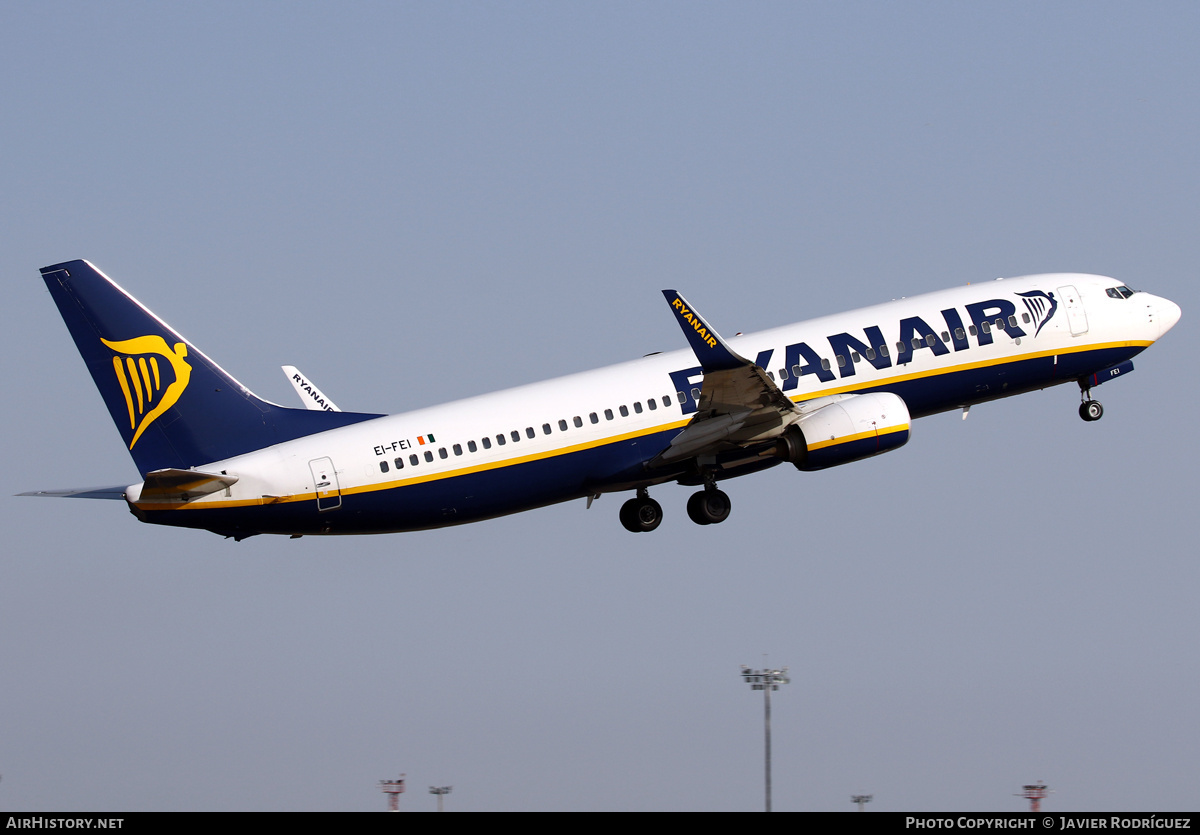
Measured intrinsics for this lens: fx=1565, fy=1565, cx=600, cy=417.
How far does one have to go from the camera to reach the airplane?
44.5 meters

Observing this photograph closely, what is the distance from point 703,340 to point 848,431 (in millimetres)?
6246

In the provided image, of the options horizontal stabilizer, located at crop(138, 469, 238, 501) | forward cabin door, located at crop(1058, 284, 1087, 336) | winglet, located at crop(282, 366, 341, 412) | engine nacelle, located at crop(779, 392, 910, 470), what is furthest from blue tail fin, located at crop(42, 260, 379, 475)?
forward cabin door, located at crop(1058, 284, 1087, 336)

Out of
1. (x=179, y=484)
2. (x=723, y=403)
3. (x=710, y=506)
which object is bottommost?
(x=179, y=484)

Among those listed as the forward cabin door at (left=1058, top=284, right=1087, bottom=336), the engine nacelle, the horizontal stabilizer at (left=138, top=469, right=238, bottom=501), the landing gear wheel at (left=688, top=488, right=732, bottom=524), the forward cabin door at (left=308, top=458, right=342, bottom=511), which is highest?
the forward cabin door at (left=1058, top=284, right=1087, bottom=336)

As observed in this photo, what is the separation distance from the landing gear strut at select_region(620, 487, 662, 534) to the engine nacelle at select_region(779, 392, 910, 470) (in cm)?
589

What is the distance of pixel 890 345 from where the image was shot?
50.3m

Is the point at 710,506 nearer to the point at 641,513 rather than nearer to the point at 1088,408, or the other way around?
the point at 641,513

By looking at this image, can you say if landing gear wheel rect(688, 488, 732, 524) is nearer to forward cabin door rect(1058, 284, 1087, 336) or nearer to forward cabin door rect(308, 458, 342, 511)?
forward cabin door rect(308, 458, 342, 511)

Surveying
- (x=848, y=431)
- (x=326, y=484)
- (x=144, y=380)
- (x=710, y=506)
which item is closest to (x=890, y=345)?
(x=848, y=431)

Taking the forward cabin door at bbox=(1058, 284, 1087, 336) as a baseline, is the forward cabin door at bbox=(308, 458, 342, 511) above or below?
below

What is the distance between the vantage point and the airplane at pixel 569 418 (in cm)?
4453

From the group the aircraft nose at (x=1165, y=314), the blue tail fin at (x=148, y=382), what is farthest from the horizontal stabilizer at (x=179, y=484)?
the aircraft nose at (x=1165, y=314)
